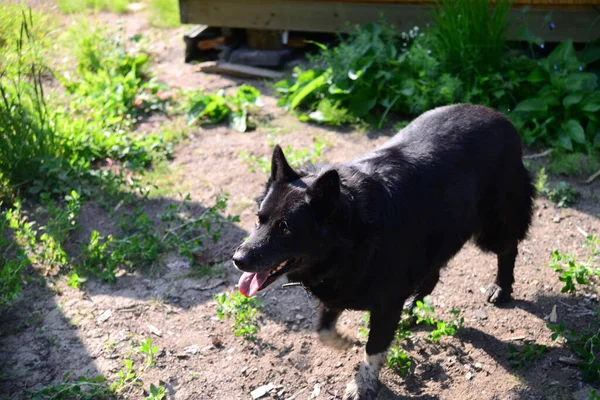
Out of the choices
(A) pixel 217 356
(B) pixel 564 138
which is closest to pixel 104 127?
(A) pixel 217 356

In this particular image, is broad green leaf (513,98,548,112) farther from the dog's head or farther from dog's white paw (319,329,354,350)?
the dog's head

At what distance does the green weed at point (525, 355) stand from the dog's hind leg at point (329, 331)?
1.06 meters

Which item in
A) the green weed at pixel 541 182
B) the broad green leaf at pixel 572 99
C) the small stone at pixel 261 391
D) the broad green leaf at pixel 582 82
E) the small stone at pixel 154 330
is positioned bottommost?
the small stone at pixel 261 391

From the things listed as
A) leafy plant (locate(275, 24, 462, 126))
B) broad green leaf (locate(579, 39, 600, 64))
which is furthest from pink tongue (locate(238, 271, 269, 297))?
broad green leaf (locate(579, 39, 600, 64))

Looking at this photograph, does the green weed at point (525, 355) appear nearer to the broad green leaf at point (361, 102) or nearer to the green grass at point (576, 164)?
the green grass at point (576, 164)

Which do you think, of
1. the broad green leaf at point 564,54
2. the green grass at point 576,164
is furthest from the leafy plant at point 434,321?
the broad green leaf at point 564,54

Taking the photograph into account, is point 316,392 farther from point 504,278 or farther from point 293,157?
point 293,157

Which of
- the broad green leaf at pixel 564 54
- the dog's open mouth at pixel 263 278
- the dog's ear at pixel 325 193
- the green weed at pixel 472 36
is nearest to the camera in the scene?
the dog's ear at pixel 325 193

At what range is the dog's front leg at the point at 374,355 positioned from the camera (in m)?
3.88

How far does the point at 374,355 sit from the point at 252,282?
909 millimetres

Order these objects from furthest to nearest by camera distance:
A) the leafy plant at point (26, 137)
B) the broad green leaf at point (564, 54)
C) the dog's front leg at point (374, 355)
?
the broad green leaf at point (564, 54)
the leafy plant at point (26, 137)
the dog's front leg at point (374, 355)

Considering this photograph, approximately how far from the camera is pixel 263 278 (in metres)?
3.61

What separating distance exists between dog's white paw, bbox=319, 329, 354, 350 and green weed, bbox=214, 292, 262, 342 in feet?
1.86

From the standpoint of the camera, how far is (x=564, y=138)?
6.24 meters
